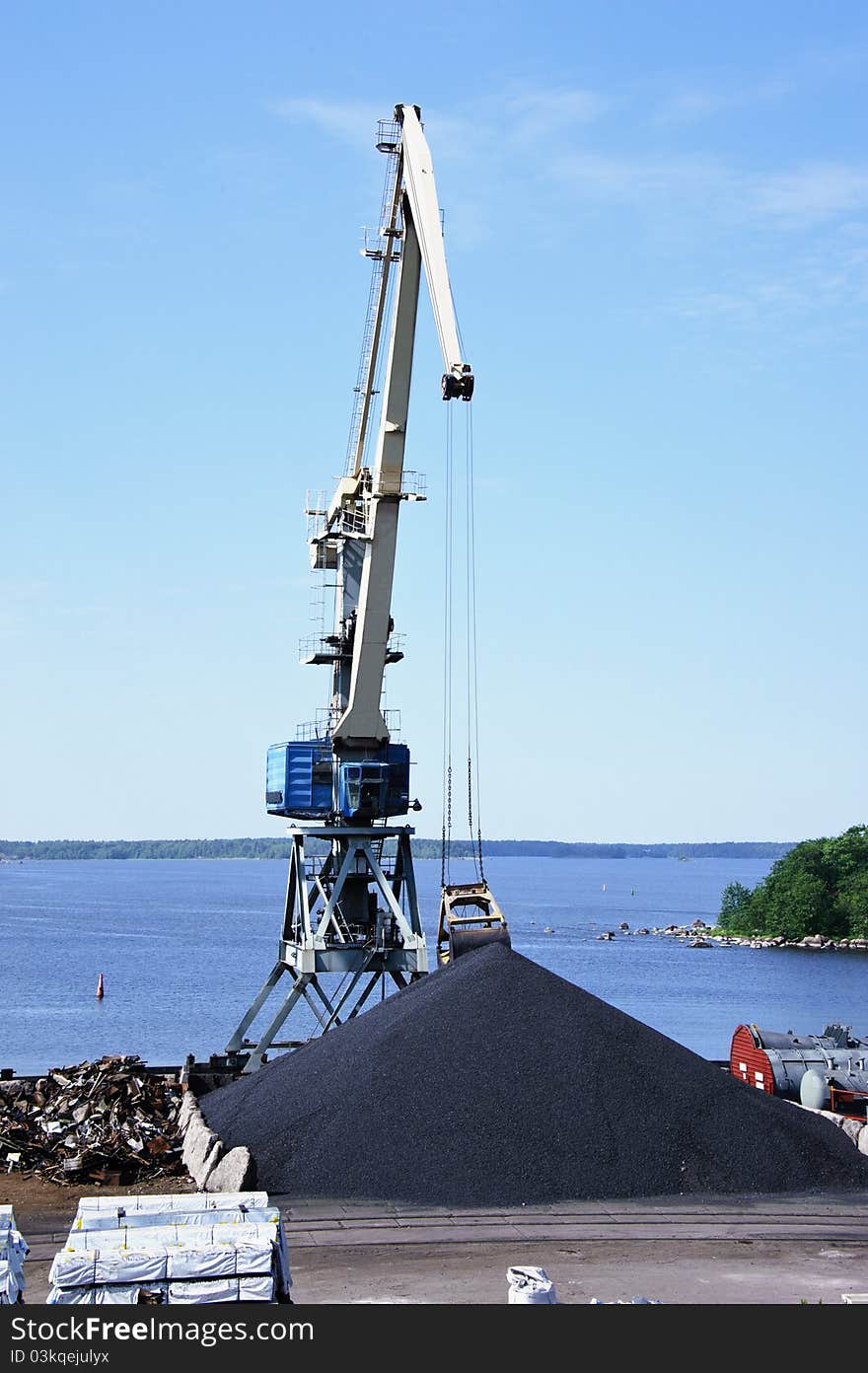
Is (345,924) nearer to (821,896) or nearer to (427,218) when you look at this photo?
(427,218)

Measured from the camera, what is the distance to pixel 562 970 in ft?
297

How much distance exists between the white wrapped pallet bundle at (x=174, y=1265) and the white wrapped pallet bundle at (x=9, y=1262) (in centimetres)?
46

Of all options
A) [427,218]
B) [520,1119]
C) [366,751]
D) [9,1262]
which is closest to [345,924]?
[366,751]

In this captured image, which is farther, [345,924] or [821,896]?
[821,896]

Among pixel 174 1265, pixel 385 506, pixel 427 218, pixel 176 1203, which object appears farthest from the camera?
pixel 385 506

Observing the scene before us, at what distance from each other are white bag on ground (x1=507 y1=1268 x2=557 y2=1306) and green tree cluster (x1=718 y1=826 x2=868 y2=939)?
103718 millimetres

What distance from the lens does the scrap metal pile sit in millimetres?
24906

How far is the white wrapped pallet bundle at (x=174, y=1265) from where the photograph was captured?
46.3ft

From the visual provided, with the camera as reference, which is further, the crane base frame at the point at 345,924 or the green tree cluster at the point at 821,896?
the green tree cluster at the point at 821,896

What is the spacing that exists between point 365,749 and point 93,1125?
13092 millimetres

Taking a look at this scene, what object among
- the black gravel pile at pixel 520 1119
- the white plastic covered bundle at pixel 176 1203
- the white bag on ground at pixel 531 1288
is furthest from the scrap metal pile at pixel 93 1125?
the white bag on ground at pixel 531 1288

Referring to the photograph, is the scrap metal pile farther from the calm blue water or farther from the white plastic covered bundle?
the calm blue water

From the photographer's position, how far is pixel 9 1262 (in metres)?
14.8

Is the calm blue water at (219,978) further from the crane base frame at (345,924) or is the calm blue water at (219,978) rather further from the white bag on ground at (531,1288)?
the white bag on ground at (531,1288)
